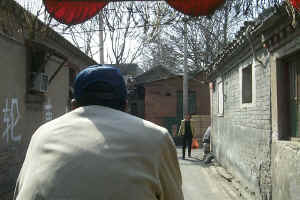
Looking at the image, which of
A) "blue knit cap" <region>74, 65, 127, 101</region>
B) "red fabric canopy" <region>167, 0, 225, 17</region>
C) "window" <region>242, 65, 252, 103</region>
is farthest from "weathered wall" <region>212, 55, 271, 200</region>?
"blue knit cap" <region>74, 65, 127, 101</region>

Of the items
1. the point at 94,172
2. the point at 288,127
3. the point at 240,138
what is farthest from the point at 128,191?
the point at 240,138

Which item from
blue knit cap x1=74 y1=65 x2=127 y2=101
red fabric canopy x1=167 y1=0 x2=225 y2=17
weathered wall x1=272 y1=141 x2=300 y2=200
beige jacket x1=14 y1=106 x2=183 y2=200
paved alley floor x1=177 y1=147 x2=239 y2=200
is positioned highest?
red fabric canopy x1=167 y1=0 x2=225 y2=17

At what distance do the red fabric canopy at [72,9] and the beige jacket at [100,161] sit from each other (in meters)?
2.55

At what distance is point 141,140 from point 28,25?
486 centimetres

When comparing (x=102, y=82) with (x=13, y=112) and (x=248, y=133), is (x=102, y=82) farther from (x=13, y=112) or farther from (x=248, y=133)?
(x=248, y=133)

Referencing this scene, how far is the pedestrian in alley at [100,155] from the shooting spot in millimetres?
1658

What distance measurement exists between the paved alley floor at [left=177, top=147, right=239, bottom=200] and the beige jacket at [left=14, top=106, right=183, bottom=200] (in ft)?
22.5

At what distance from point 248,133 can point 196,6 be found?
5197mm

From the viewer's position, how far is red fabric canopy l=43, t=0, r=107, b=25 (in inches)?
166

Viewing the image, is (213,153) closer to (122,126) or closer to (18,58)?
(18,58)

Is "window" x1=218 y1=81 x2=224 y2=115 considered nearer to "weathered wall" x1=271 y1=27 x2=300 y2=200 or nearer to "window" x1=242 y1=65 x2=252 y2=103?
"window" x1=242 y1=65 x2=252 y2=103

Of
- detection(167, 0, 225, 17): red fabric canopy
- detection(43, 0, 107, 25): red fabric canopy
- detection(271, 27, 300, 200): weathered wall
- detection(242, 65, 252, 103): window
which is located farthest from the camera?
detection(242, 65, 252, 103): window

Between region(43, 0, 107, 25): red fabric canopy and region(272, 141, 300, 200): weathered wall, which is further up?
region(43, 0, 107, 25): red fabric canopy

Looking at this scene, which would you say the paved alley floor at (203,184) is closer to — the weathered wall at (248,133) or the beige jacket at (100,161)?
the weathered wall at (248,133)
